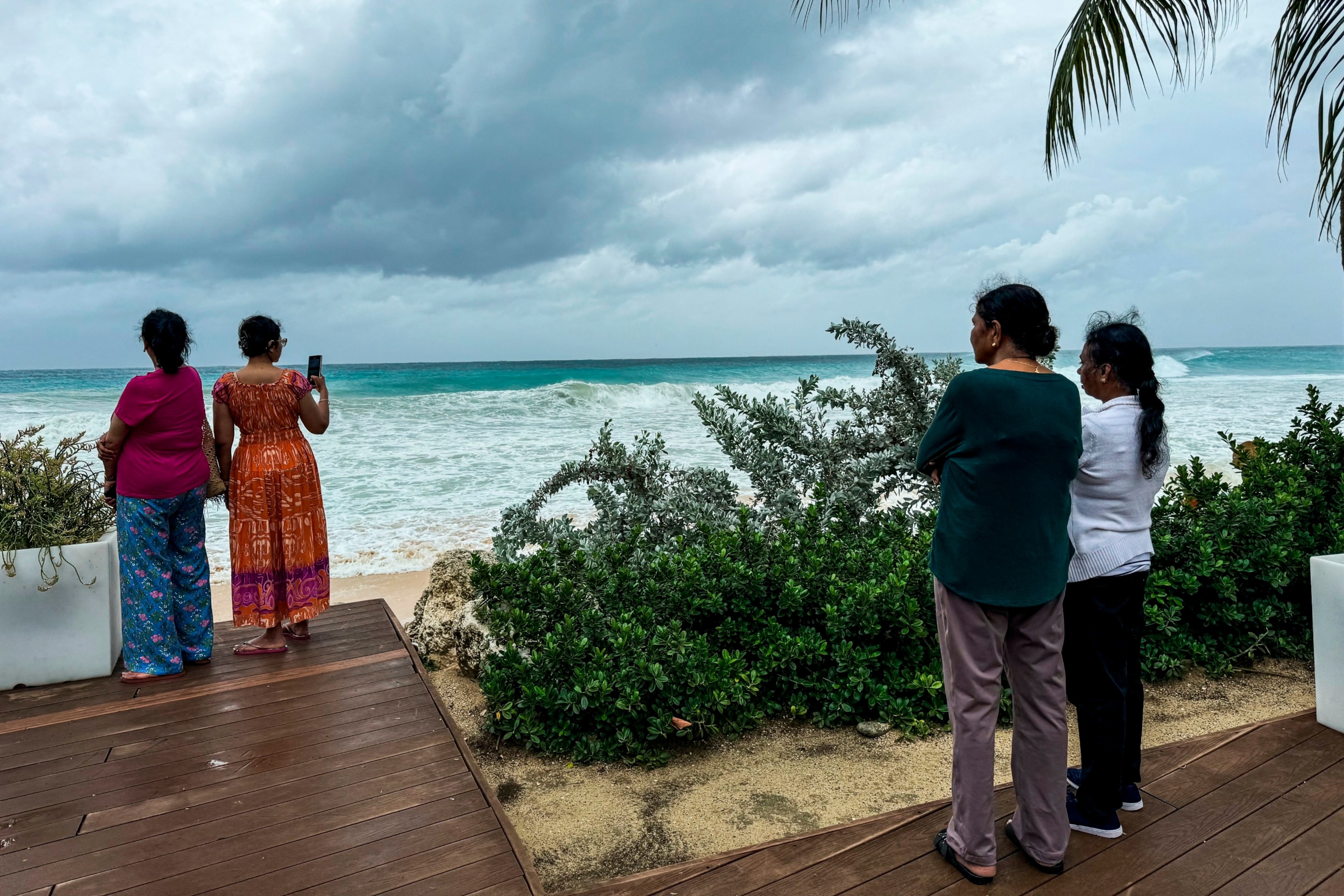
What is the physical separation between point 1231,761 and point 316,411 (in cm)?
412

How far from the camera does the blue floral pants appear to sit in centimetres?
370

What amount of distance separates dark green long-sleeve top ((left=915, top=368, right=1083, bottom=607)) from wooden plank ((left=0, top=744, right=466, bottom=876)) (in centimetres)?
190

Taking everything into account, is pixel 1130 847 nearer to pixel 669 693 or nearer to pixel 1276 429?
pixel 669 693

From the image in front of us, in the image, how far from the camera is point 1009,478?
6.93 feet

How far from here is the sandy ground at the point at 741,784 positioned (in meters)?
3.07

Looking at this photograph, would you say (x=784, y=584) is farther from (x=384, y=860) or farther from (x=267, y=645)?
(x=267, y=645)

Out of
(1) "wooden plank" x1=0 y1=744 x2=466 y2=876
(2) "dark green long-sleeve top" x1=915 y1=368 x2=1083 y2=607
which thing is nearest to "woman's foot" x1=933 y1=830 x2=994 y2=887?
(2) "dark green long-sleeve top" x1=915 y1=368 x2=1083 y2=607

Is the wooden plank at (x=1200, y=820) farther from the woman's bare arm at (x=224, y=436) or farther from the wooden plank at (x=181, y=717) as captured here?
the woman's bare arm at (x=224, y=436)

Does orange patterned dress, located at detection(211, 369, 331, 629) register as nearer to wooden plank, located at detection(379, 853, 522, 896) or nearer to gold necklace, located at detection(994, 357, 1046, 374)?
wooden plank, located at detection(379, 853, 522, 896)

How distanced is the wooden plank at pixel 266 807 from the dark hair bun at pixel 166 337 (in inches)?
77.4

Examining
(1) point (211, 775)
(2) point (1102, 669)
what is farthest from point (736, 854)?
(1) point (211, 775)

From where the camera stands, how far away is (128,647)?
377 cm

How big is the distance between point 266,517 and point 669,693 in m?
2.13

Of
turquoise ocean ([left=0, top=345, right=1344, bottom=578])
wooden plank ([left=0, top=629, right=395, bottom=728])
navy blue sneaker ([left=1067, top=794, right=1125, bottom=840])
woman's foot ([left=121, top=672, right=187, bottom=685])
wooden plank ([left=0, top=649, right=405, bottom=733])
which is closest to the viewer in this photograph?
navy blue sneaker ([left=1067, top=794, right=1125, bottom=840])
